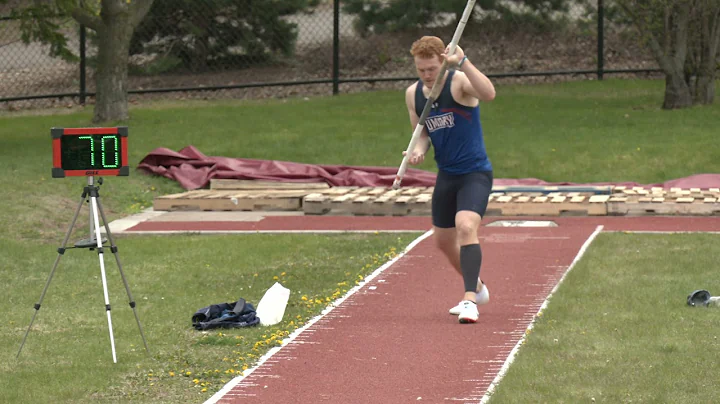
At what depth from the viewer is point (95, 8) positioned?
2020cm

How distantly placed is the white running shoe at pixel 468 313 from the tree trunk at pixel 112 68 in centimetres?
1470

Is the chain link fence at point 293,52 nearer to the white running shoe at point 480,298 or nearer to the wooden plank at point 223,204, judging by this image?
the wooden plank at point 223,204

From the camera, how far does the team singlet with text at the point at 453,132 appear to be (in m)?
9.42

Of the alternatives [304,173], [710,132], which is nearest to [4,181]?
[304,173]

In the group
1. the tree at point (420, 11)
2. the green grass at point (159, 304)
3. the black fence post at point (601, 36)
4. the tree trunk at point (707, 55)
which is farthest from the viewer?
the tree at point (420, 11)

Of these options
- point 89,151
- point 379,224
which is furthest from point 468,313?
point 379,224

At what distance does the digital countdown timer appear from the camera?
851cm

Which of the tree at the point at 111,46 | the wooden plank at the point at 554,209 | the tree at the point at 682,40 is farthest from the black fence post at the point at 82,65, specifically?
the wooden plank at the point at 554,209

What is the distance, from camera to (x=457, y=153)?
31.2ft

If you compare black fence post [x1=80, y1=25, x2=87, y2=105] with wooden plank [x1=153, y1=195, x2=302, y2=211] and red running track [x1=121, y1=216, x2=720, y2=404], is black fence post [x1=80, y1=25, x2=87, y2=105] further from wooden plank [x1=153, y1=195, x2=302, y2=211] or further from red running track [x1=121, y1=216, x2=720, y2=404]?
red running track [x1=121, y1=216, x2=720, y2=404]

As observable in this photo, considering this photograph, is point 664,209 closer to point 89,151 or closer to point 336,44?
point 89,151

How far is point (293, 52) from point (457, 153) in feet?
65.7

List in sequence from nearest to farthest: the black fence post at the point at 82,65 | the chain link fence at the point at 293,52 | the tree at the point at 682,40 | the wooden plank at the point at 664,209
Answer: the wooden plank at the point at 664,209
the tree at the point at 682,40
the black fence post at the point at 82,65
the chain link fence at the point at 293,52

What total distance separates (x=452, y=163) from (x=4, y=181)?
9.37 meters
